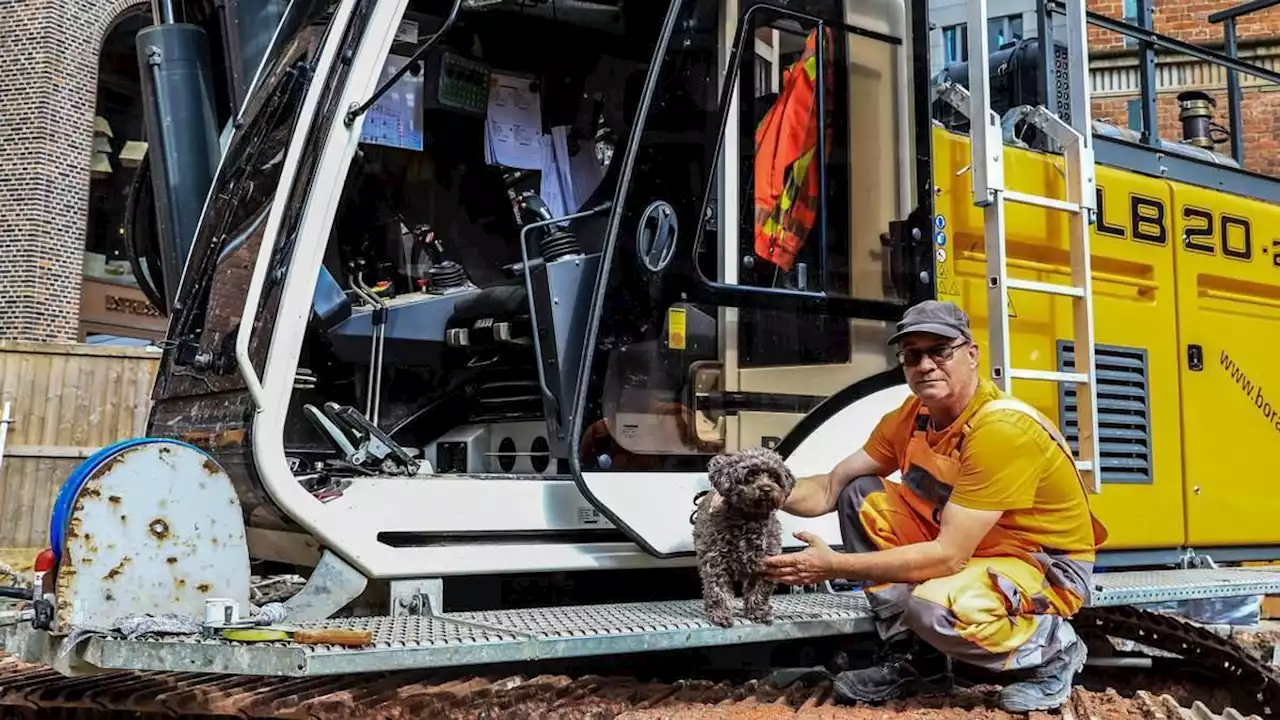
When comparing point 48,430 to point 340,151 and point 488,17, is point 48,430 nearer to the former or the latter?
point 488,17

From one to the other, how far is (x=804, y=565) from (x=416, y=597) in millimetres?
986

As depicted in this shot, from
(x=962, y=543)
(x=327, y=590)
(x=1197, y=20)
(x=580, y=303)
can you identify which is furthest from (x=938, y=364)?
(x=1197, y=20)

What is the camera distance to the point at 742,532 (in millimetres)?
3133

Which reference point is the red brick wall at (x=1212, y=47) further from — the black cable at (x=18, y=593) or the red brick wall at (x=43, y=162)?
the black cable at (x=18, y=593)

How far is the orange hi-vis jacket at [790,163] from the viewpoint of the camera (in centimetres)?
373

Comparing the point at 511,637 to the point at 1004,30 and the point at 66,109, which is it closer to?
the point at 1004,30

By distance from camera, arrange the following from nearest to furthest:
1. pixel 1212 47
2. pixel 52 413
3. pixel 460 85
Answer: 1. pixel 460 85
2. pixel 52 413
3. pixel 1212 47

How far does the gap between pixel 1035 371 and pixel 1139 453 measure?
0.85 meters

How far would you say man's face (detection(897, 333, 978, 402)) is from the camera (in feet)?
11.0

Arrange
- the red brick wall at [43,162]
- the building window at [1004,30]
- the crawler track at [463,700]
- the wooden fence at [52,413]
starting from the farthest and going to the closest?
the red brick wall at [43,162], the wooden fence at [52,413], the building window at [1004,30], the crawler track at [463,700]

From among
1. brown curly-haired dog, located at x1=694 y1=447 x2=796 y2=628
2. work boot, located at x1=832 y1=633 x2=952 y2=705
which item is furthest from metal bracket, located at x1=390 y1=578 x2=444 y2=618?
work boot, located at x1=832 y1=633 x2=952 y2=705

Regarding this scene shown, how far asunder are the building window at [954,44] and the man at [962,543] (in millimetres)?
1966

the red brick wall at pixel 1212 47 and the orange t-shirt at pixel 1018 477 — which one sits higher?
the red brick wall at pixel 1212 47

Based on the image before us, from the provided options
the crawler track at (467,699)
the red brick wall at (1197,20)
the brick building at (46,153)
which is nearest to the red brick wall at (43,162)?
the brick building at (46,153)
